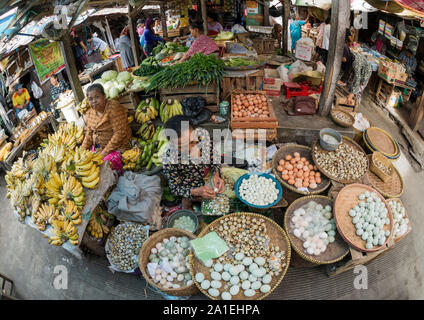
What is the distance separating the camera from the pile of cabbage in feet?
14.2

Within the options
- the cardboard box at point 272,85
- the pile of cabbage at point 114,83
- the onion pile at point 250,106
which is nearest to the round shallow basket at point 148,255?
the onion pile at point 250,106

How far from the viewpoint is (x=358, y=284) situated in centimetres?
292

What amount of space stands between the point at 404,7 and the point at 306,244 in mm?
3901

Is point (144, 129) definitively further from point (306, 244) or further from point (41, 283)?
point (306, 244)

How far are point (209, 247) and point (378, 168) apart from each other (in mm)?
2778

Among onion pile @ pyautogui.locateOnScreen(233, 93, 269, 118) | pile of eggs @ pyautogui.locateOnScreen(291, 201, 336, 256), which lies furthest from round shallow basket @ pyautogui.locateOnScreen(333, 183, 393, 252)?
onion pile @ pyautogui.locateOnScreen(233, 93, 269, 118)

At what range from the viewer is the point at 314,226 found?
2971mm

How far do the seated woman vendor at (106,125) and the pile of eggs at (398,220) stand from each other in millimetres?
4025

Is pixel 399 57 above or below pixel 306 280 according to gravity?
above

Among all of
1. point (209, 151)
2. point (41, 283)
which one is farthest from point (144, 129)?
point (41, 283)

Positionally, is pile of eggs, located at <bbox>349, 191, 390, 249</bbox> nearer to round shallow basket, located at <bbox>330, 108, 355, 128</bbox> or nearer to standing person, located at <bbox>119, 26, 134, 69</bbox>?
round shallow basket, located at <bbox>330, 108, 355, 128</bbox>

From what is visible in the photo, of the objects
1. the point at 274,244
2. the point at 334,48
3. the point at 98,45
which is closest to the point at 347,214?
the point at 274,244

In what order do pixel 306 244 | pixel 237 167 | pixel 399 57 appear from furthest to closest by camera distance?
pixel 399 57
pixel 237 167
pixel 306 244

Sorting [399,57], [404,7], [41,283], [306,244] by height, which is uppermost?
[404,7]
